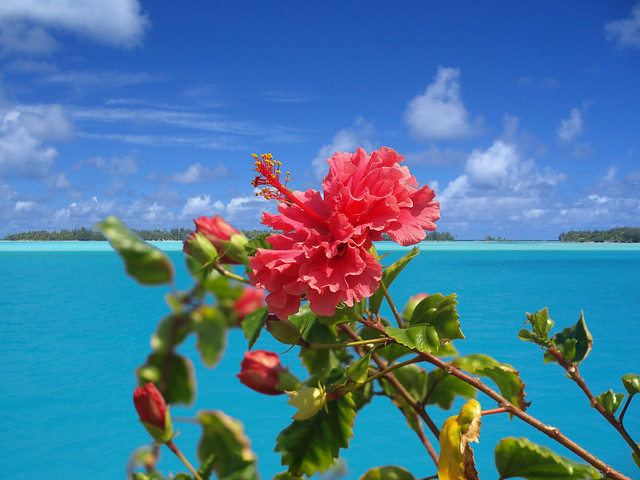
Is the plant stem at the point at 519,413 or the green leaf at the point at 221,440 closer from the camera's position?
the plant stem at the point at 519,413

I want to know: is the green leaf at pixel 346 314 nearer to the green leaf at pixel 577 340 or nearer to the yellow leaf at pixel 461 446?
the yellow leaf at pixel 461 446

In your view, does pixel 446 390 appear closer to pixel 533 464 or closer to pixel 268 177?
pixel 533 464

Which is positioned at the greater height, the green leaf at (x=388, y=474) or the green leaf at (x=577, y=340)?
the green leaf at (x=577, y=340)

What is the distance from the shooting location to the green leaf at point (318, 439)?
2.34 feet

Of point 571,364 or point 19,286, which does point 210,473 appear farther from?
point 19,286

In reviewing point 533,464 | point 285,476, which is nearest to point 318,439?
point 285,476

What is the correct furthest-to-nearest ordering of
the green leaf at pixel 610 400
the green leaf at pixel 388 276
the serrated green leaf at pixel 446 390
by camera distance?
the serrated green leaf at pixel 446 390, the green leaf at pixel 610 400, the green leaf at pixel 388 276

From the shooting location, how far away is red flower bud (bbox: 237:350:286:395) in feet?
2.76

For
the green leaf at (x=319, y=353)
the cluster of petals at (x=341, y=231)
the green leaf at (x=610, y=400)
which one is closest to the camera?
the cluster of petals at (x=341, y=231)

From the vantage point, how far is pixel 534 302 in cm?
1382

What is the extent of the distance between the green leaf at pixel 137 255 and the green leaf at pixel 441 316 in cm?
32

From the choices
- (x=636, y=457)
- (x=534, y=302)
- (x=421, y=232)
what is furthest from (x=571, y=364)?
(x=534, y=302)

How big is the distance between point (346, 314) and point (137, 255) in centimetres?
25

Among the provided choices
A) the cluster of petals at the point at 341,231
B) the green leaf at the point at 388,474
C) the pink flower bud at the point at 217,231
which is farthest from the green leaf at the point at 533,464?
the pink flower bud at the point at 217,231
